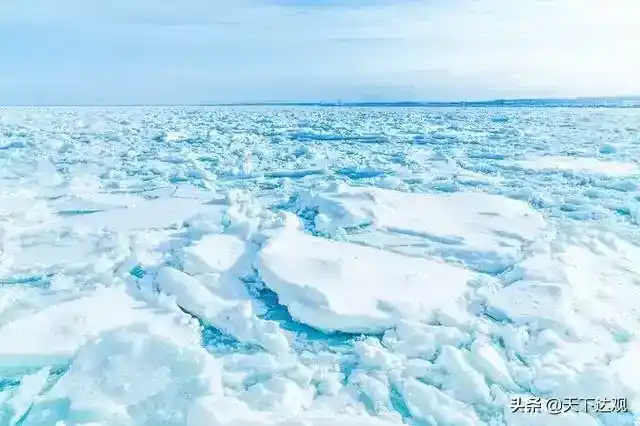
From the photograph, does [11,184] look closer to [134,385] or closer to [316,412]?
[134,385]

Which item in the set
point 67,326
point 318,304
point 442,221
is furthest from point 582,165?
point 67,326

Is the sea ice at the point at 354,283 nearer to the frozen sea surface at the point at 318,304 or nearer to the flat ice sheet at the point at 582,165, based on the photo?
the frozen sea surface at the point at 318,304

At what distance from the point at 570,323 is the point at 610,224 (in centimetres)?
301

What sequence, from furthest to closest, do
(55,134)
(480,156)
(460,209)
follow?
(55,134) < (480,156) < (460,209)

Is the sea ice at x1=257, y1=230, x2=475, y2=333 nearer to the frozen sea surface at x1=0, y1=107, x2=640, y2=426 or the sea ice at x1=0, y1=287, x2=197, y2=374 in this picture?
the frozen sea surface at x1=0, y1=107, x2=640, y2=426

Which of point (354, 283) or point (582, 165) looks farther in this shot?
point (582, 165)

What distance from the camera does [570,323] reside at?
10.5ft

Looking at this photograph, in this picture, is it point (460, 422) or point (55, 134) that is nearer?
point (460, 422)

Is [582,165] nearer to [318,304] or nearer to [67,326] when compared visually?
[318,304]

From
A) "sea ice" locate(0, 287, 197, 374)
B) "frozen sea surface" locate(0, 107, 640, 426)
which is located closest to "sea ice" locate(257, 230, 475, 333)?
"frozen sea surface" locate(0, 107, 640, 426)

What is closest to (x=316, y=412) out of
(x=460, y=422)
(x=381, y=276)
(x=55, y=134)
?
(x=460, y=422)

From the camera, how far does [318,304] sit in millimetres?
3365

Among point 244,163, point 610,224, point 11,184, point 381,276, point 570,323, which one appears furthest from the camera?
point 244,163

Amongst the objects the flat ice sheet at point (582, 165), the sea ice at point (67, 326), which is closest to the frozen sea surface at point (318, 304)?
the sea ice at point (67, 326)
